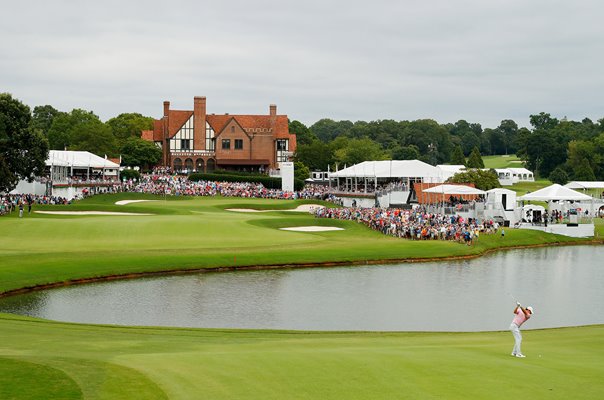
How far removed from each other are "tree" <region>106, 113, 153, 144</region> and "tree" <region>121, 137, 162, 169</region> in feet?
94.5

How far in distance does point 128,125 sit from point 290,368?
147 metres

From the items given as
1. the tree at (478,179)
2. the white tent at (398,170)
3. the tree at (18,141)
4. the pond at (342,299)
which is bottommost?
the pond at (342,299)

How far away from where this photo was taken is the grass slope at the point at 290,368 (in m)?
14.6

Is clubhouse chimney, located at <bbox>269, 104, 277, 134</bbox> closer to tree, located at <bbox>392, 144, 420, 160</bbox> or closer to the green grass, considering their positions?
tree, located at <bbox>392, 144, 420, 160</bbox>

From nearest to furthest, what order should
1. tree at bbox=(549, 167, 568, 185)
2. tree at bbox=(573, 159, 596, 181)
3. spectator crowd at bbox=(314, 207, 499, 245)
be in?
spectator crowd at bbox=(314, 207, 499, 245), tree at bbox=(573, 159, 596, 181), tree at bbox=(549, 167, 568, 185)

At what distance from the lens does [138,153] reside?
391ft

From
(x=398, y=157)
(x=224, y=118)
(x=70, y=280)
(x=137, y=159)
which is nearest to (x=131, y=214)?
(x=70, y=280)

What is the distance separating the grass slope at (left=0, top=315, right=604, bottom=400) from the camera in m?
14.6

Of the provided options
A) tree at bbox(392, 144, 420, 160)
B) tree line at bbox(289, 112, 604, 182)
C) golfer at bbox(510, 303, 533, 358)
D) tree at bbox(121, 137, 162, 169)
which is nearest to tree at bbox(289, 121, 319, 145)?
tree line at bbox(289, 112, 604, 182)

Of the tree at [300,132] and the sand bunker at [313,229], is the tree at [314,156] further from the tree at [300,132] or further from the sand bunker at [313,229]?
the sand bunker at [313,229]

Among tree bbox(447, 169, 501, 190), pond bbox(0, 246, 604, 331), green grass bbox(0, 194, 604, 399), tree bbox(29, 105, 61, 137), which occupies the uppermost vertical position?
tree bbox(29, 105, 61, 137)

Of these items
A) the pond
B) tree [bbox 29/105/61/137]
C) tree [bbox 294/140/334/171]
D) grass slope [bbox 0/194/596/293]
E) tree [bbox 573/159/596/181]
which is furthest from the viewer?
tree [bbox 29/105/61/137]

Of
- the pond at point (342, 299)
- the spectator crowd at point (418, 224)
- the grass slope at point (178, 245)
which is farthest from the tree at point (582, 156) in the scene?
the pond at point (342, 299)

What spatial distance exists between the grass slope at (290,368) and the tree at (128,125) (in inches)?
5156
